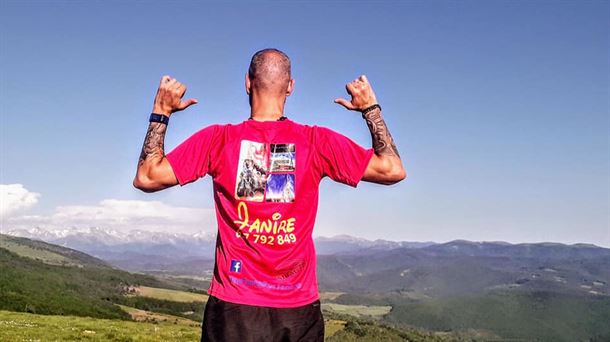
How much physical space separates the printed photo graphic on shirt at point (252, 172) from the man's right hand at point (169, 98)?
0.79 metres

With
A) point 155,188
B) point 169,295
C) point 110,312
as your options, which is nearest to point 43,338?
point 155,188

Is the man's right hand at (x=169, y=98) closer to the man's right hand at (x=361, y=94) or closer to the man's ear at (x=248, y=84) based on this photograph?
the man's ear at (x=248, y=84)

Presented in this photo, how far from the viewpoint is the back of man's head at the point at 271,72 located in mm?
5422

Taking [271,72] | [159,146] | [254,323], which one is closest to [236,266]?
[254,323]

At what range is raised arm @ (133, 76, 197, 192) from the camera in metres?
5.20

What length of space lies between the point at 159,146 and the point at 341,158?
1.67m

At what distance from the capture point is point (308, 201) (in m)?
5.21

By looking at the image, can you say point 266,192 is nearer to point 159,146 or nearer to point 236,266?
point 236,266

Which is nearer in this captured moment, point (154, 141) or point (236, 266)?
point (236, 266)

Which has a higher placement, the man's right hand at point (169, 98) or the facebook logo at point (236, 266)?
the man's right hand at point (169, 98)

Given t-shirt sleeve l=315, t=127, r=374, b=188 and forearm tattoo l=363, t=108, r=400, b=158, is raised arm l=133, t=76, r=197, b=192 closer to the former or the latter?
t-shirt sleeve l=315, t=127, r=374, b=188

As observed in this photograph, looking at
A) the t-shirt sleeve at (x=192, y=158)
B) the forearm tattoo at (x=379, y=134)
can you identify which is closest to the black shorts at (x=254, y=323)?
the t-shirt sleeve at (x=192, y=158)

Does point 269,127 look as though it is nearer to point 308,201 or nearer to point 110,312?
point 308,201

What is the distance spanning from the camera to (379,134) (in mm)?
5500
